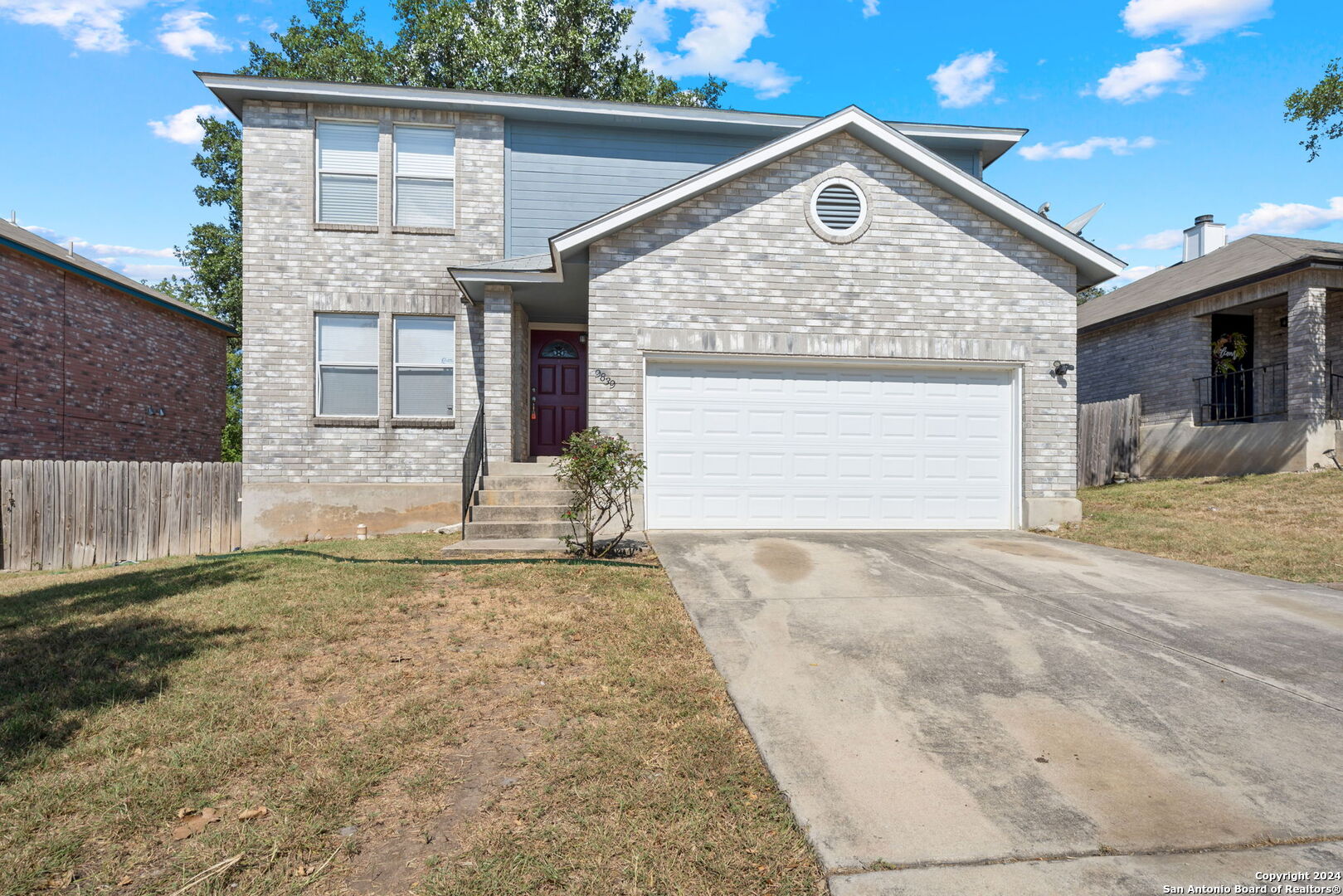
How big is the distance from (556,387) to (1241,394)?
1651cm

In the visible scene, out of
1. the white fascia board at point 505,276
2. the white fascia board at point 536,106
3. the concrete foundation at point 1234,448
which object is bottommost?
the concrete foundation at point 1234,448

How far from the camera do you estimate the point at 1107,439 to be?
1642cm

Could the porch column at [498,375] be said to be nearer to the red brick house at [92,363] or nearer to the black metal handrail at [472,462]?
the black metal handrail at [472,462]

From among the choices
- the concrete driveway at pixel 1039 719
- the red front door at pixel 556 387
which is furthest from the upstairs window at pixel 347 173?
the concrete driveway at pixel 1039 719

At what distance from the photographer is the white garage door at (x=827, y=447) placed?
31.9 ft

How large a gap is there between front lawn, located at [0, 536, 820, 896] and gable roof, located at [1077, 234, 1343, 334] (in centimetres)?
1564

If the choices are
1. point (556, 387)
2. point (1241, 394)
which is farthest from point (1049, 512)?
point (1241, 394)

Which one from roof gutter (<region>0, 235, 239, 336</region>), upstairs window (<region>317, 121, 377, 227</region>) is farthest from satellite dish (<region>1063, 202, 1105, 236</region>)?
roof gutter (<region>0, 235, 239, 336</region>)

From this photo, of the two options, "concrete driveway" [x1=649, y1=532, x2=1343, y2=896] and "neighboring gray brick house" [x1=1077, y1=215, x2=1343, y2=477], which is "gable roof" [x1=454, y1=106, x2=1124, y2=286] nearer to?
"concrete driveway" [x1=649, y1=532, x2=1343, y2=896]

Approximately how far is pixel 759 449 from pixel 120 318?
15304 mm

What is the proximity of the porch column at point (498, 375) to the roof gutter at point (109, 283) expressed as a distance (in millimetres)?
9499

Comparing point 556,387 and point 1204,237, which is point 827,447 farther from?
point 1204,237

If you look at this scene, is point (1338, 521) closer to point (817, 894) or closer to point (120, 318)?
point (817, 894)

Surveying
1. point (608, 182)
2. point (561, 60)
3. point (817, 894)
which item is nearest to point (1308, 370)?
point (608, 182)
